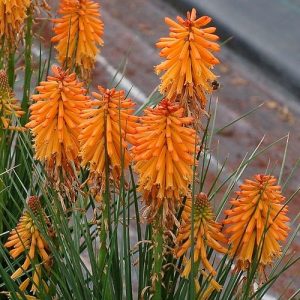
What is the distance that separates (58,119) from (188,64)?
0.42 m

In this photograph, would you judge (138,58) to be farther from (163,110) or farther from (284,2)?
(163,110)

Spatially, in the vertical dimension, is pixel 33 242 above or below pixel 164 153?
below

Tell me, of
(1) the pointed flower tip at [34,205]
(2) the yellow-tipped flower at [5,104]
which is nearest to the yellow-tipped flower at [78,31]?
(2) the yellow-tipped flower at [5,104]

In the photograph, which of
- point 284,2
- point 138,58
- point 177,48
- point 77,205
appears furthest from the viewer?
point 284,2

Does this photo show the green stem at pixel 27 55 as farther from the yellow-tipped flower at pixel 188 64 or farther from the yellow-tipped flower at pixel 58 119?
the yellow-tipped flower at pixel 188 64

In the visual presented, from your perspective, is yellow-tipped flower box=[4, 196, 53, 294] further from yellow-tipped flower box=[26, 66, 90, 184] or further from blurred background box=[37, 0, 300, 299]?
blurred background box=[37, 0, 300, 299]

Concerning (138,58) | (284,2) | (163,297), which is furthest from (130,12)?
(163,297)

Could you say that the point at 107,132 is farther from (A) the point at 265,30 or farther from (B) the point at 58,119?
(A) the point at 265,30

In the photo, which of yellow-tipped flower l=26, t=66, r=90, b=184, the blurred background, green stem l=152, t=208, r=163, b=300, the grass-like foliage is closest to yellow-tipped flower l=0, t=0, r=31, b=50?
the grass-like foliage

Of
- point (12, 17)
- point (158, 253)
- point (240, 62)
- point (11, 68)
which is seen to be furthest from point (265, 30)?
point (158, 253)

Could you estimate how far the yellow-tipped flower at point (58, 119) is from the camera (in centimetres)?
232

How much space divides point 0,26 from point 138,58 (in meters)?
4.56

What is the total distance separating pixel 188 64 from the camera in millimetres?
2275

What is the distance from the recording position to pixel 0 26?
3.18 m
